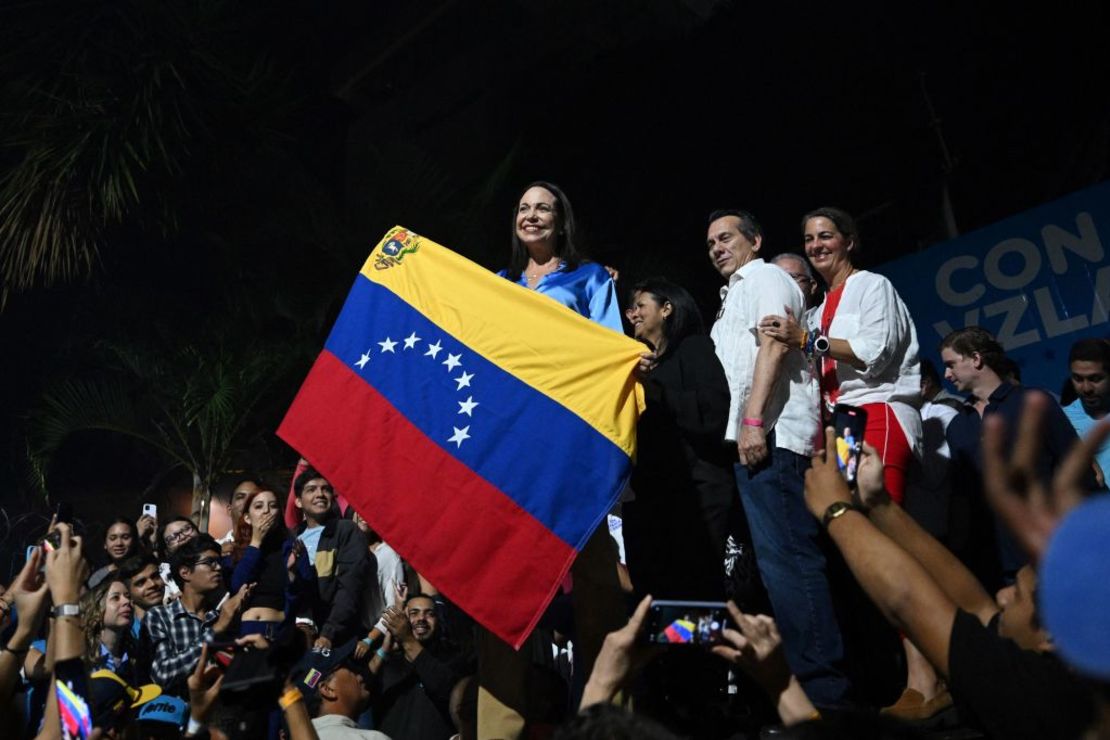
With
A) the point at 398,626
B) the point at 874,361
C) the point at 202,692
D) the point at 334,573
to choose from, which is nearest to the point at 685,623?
the point at 202,692

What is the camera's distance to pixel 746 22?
12.7 metres

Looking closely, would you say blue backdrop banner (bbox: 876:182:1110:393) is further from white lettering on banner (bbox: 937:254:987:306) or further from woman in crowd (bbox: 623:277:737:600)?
woman in crowd (bbox: 623:277:737:600)

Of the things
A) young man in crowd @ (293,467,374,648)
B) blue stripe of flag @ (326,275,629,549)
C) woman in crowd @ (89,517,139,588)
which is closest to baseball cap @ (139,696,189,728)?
blue stripe of flag @ (326,275,629,549)

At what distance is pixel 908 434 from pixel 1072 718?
2677mm

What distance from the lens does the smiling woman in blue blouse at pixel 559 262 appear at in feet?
14.9

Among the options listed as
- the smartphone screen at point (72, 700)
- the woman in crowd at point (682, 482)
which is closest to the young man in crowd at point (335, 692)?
the woman in crowd at point (682, 482)

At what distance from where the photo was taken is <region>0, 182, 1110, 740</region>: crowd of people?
2.24 m

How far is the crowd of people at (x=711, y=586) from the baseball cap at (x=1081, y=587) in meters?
0.30

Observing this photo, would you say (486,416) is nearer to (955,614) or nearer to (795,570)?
(795,570)

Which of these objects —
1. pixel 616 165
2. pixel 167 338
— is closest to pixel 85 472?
pixel 167 338

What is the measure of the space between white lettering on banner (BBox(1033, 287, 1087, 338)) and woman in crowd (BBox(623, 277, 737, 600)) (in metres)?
3.09

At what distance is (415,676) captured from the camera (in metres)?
5.84

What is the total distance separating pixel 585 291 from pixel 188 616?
259 centimetres

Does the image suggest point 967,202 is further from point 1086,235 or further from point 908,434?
point 908,434
